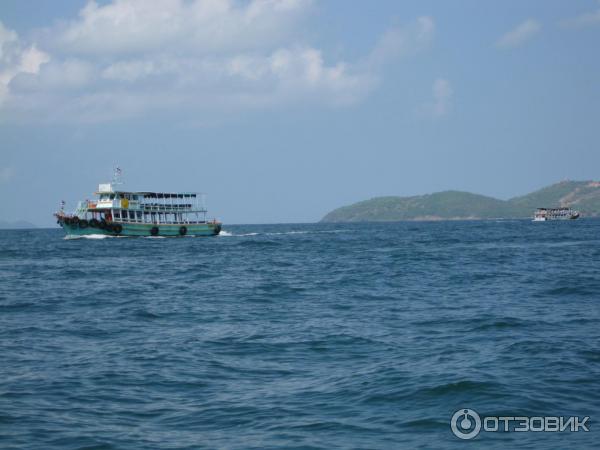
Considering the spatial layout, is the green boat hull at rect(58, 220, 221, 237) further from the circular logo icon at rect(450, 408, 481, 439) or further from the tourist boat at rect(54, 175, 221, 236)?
the circular logo icon at rect(450, 408, 481, 439)

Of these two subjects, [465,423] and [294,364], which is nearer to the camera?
[465,423]

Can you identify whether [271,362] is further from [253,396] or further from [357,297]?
[357,297]

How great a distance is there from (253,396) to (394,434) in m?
2.98

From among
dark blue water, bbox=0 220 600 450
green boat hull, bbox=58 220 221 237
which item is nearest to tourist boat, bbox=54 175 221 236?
green boat hull, bbox=58 220 221 237

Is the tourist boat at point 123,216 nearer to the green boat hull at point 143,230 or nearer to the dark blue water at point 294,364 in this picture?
the green boat hull at point 143,230

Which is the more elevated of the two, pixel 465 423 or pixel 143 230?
pixel 143 230

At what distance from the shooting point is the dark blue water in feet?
32.7

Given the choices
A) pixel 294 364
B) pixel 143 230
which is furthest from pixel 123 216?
pixel 294 364

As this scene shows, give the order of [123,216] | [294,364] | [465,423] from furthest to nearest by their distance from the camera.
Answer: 1. [123,216]
2. [294,364]
3. [465,423]

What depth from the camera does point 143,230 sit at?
284 ft
